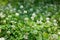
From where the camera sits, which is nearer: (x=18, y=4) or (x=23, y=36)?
(x=23, y=36)

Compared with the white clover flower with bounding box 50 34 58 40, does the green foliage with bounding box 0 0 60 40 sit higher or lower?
higher

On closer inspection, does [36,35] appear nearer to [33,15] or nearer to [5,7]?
[33,15]

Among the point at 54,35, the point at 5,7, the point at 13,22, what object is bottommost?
the point at 54,35

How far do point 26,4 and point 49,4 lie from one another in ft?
2.64

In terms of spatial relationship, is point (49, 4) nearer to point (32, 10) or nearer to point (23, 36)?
point (32, 10)

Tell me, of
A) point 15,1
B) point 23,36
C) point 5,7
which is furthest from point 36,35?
point 15,1

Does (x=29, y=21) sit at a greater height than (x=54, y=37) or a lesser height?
greater

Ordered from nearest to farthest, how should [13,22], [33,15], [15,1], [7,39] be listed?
[7,39], [13,22], [33,15], [15,1]

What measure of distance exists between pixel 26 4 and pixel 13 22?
5.13ft

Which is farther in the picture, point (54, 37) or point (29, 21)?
point (29, 21)

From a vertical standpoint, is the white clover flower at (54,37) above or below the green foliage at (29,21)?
below

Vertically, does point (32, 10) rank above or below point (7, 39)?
A: above

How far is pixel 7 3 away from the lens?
6.87 metres

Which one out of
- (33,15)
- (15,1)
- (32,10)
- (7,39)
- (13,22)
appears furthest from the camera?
(15,1)
